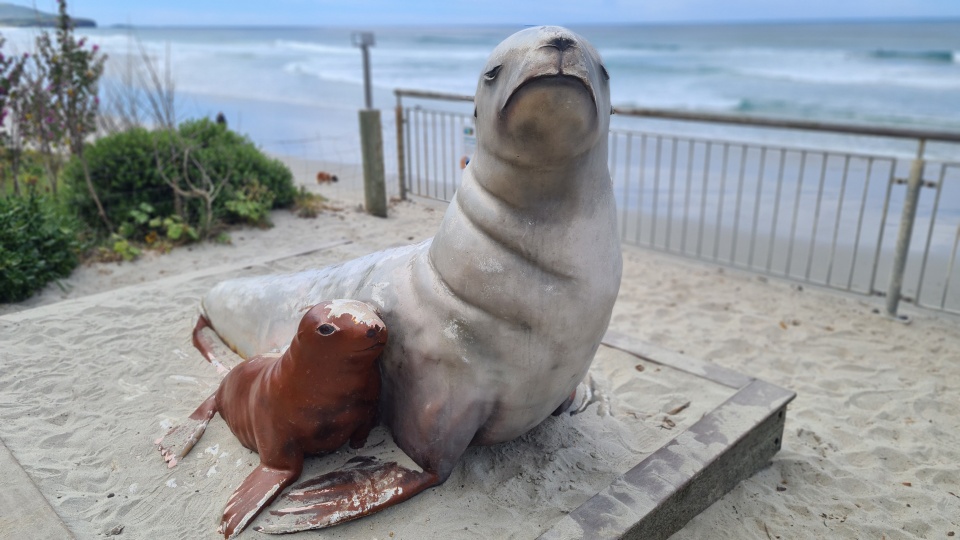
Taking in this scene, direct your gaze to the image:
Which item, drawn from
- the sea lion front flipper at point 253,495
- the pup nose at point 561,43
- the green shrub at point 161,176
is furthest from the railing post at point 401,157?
the pup nose at point 561,43

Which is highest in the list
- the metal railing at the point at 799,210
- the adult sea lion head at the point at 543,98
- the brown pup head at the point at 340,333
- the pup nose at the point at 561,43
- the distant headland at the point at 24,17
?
the distant headland at the point at 24,17

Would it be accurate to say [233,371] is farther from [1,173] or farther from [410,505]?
[1,173]

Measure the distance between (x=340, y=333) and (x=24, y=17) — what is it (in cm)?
662

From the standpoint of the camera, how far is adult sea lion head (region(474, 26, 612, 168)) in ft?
6.23

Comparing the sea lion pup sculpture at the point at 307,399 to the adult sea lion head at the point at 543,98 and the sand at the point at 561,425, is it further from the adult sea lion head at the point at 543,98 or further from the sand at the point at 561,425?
the adult sea lion head at the point at 543,98

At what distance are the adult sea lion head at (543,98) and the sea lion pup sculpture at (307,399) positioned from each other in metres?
0.75

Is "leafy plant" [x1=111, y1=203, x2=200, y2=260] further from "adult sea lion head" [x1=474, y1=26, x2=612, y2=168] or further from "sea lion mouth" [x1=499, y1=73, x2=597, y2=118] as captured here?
"sea lion mouth" [x1=499, y1=73, x2=597, y2=118]

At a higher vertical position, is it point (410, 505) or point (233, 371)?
point (233, 371)

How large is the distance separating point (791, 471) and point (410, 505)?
1.91m

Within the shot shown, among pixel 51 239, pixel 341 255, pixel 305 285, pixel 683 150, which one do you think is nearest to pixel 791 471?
pixel 305 285

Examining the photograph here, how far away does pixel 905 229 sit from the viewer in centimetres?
511

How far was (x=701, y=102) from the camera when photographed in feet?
66.9

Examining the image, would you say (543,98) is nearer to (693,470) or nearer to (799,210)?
(693,470)

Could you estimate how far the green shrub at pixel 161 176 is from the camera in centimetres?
668
